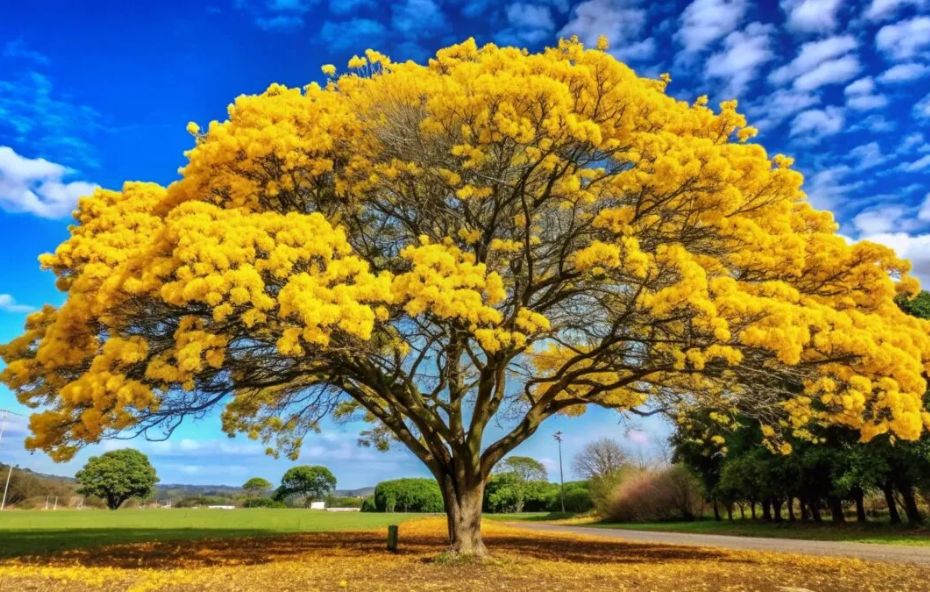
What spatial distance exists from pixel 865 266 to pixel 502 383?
7305mm

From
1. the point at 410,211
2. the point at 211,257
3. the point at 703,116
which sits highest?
the point at 703,116

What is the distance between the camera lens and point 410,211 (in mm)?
12398

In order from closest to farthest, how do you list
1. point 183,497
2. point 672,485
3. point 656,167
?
point 656,167
point 672,485
point 183,497

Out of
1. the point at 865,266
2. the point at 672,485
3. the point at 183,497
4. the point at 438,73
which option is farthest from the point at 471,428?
the point at 183,497

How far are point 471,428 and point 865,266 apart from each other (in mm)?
8062

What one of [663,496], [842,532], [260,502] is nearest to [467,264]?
[842,532]

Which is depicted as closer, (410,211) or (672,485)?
(410,211)

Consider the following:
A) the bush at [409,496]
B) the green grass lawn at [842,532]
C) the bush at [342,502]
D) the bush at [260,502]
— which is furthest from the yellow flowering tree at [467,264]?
the bush at [342,502]

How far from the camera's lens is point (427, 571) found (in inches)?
393

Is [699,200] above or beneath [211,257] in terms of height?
above

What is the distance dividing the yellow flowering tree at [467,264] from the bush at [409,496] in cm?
4575

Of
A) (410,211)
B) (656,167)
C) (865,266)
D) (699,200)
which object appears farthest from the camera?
(410,211)

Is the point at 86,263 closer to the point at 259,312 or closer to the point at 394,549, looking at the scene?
the point at 259,312

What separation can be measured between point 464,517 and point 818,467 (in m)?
22.0
